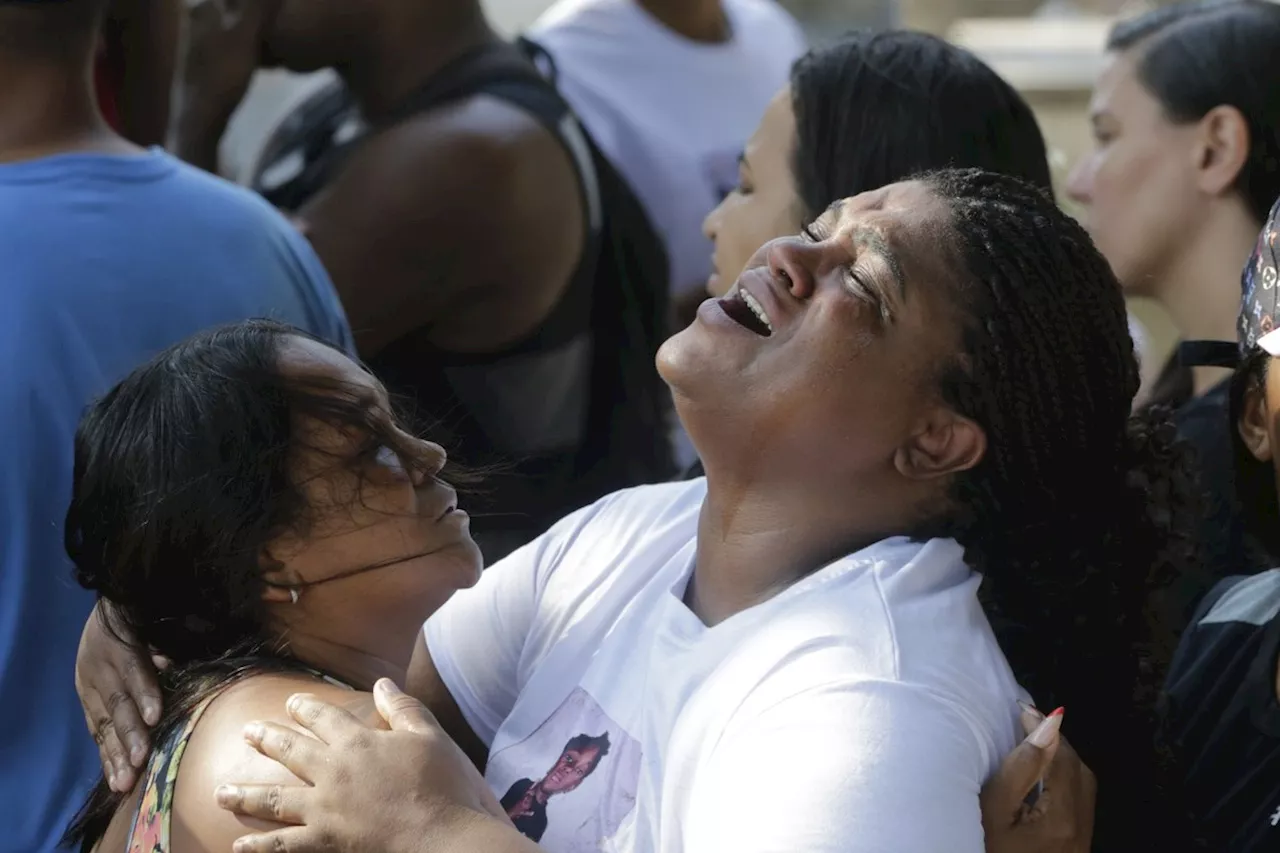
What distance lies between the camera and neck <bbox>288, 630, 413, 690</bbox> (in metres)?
1.95

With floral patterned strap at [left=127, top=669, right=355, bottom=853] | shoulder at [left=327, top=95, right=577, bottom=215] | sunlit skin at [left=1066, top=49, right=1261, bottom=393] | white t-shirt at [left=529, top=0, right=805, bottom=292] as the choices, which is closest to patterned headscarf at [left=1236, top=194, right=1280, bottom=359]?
sunlit skin at [left=1066, top=49, right=1261, bottom=393]

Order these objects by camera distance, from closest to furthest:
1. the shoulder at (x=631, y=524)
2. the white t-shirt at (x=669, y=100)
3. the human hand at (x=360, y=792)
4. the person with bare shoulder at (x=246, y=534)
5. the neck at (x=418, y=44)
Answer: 1. the human hand at (x=360, y=792)
2. the person with bare shoulder at (x=246, y=534)
3. the shoulder at (x=631, y=524)
4. the neck at (x=418, y=44)
5. the white t-shirt at (x=669, y=100)

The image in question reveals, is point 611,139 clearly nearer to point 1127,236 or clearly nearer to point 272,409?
point 1127,236

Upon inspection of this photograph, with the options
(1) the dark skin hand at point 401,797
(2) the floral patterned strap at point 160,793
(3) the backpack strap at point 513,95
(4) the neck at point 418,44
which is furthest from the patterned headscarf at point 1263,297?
(4) the neck at point 418,44

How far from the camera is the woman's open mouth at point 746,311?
1.90 metres

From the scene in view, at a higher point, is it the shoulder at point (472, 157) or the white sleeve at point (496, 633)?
the shoulder at point (472, 157)

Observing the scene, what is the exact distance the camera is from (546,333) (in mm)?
3088

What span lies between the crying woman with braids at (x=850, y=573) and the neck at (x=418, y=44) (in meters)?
1.36

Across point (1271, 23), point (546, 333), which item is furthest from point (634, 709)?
point (1271, 23)

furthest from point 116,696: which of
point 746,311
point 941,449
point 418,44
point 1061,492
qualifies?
point 418,44

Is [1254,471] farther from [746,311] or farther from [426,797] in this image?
[426,797]

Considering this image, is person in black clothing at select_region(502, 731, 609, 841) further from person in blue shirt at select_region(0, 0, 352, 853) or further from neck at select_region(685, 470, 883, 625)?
person in blue shirt at select_region(0, 0, 352, 853)

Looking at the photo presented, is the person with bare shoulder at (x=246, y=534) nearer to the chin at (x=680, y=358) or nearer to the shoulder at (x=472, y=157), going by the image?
the chin at (x=680, y=358)

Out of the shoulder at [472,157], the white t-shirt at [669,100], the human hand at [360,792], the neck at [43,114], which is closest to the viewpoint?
the human hand at [360,792]
